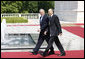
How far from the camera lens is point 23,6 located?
4362 cm

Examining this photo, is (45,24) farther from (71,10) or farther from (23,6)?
(23,6)

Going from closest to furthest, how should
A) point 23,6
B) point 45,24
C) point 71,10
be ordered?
point 45,24 < point 71,10 < point 23,6

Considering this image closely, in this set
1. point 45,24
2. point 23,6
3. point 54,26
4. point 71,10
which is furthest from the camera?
point 23,6

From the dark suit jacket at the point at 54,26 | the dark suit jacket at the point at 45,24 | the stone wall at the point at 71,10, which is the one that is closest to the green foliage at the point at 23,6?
the stone wall at the point at 71,10

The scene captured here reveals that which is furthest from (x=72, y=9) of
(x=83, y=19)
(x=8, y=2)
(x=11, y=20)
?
(x=8, y=2)

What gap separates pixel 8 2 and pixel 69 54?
111 ft

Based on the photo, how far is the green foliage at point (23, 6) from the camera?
39.6 m

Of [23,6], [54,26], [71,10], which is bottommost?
[23,6]

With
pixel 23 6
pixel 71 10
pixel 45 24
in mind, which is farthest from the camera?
pixel 23 6

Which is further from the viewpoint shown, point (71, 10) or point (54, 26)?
point (71, 10)

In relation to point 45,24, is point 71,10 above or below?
below

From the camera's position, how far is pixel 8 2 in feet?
131

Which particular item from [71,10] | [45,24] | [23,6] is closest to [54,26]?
[45,24]

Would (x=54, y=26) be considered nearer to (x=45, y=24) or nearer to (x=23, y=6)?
(x=45, y=24)
